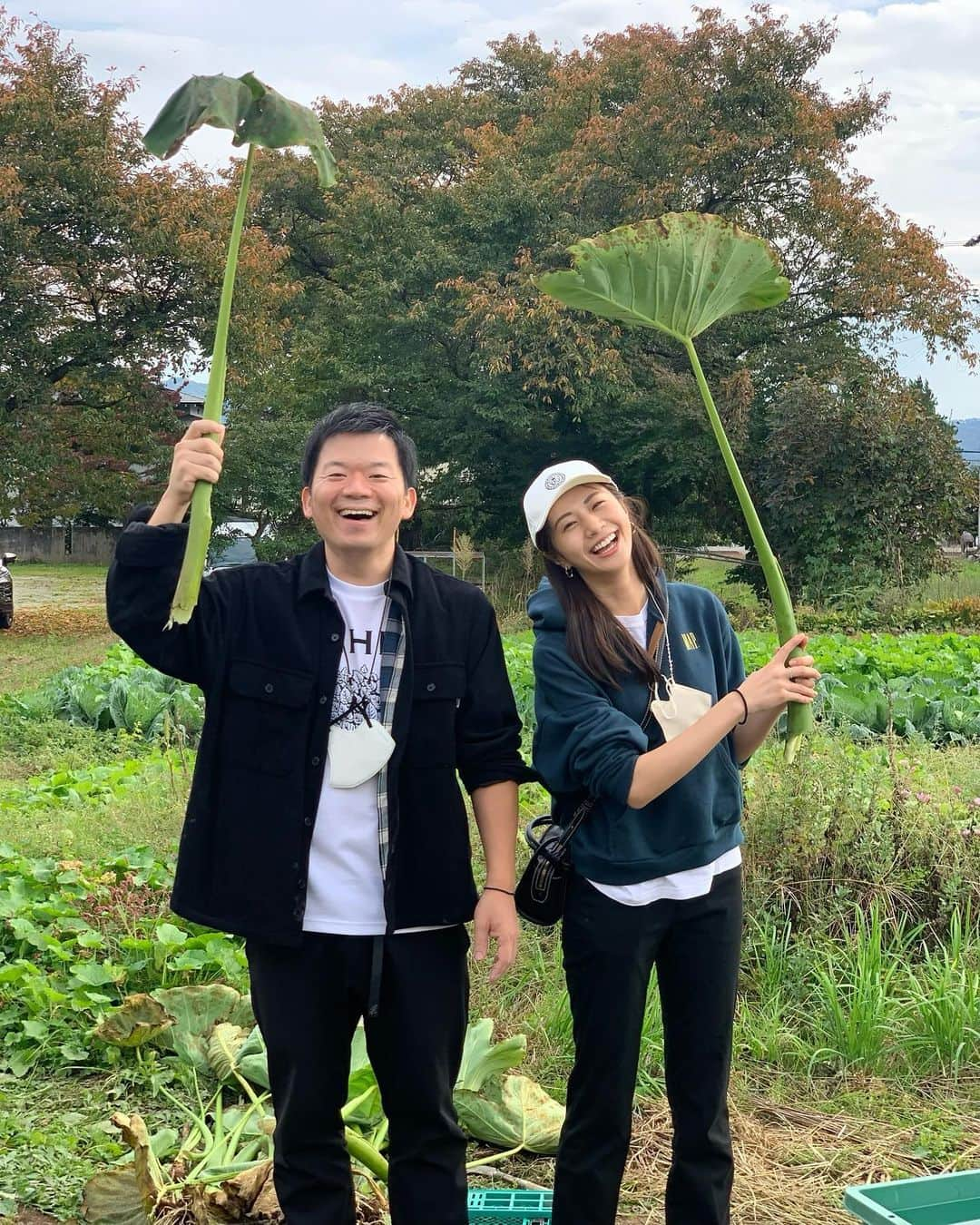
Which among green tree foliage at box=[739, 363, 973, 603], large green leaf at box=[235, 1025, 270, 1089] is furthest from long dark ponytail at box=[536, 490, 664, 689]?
green tree foliage at box=[739, 363, 973, 603]

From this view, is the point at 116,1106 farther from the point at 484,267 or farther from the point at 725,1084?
the point at 484,267

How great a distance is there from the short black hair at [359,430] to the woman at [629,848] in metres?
0.27

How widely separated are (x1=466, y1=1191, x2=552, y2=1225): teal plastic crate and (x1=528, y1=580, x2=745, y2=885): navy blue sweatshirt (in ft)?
2.79

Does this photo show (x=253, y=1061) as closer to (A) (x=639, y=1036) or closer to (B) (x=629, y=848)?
(A) (x=639, y=1036)

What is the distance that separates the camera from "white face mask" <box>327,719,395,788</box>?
216 cm

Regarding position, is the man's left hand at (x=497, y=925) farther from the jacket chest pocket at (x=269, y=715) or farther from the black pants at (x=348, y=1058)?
the jacket chest pocket at (x=269, y=715)

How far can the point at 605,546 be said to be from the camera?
2322 millimetres

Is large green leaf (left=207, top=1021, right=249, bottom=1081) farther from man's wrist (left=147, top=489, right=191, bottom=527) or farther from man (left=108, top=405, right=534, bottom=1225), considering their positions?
man's wrist (left=147, top=489, right=191, bottom=527)

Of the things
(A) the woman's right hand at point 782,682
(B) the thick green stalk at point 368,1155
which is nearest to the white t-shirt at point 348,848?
(A) the woman's right hand at point 782,682

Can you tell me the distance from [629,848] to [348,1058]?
693 millimetres

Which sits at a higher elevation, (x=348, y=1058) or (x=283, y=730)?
(x=283, y=730)

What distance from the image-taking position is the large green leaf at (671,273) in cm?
204

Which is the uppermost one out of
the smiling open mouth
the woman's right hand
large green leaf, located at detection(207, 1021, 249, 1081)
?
the smiling open mouth

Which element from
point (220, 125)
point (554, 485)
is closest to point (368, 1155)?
point (554, 485)
